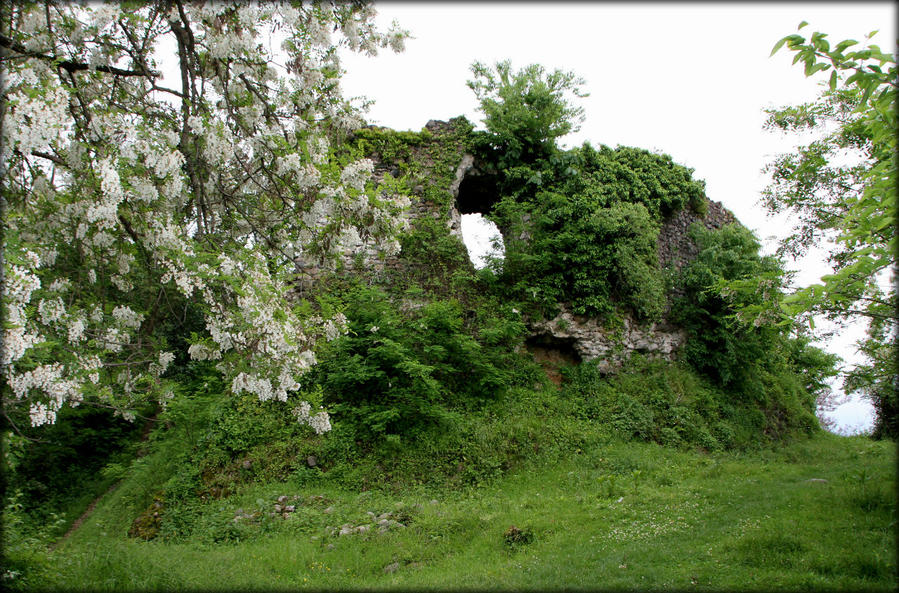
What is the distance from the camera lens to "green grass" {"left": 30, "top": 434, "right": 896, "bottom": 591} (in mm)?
5035

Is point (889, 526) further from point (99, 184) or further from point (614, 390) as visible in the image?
point (99, 184)

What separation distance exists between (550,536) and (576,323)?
6.28 m

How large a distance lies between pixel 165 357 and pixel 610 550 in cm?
512

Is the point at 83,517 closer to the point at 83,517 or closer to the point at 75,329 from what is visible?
the point at 83,517

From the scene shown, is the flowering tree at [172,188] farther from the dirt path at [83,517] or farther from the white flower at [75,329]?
the dirt path at [83,517]

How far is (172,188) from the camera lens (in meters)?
4.48

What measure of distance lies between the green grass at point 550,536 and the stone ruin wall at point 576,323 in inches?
126

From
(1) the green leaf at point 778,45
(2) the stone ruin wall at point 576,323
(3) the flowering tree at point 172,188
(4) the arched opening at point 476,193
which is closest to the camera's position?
(1) the green leaf at point 778,45

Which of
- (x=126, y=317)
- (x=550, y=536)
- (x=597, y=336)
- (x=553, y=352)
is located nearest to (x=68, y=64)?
(x=126, y=317)

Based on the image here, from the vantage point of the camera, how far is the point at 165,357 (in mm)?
5379

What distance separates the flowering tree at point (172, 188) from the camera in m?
4.23

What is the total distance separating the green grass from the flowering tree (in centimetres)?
177

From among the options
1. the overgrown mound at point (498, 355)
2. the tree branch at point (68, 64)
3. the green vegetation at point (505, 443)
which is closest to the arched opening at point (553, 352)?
the green vegetation at point (505, 443)

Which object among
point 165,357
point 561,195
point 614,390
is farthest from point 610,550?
point 561,195
